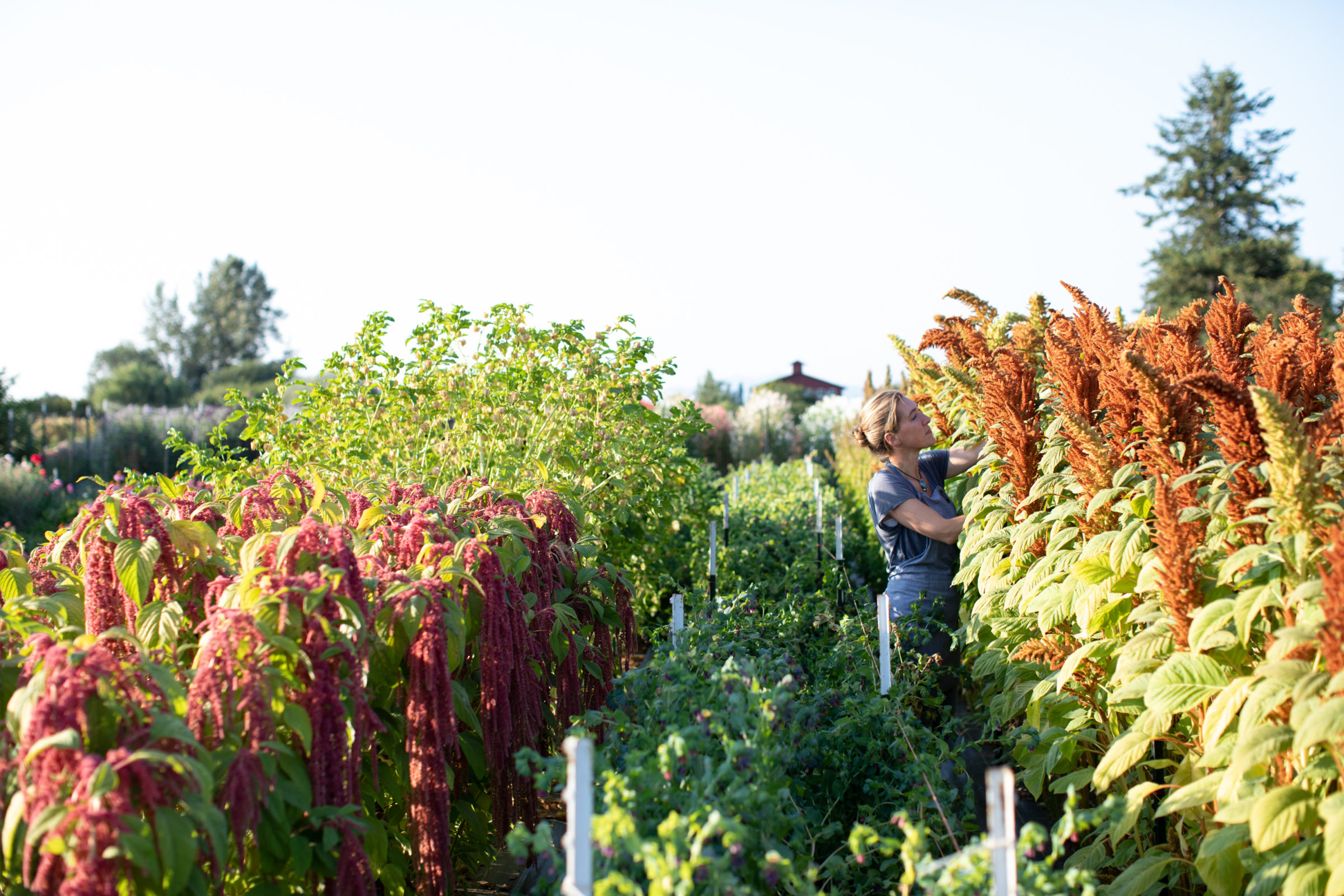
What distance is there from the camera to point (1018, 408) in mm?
2770

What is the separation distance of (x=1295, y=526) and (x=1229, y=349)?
1020 millimetres

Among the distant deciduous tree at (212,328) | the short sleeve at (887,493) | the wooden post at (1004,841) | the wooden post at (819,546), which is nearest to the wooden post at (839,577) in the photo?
the wooden post at (819,546)

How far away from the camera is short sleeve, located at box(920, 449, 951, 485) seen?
371 cm

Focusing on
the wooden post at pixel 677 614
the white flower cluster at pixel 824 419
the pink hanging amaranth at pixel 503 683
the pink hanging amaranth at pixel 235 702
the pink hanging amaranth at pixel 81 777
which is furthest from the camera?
the white flower cluster at pixel 824 419

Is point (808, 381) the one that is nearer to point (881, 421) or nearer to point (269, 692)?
point (881, 421)

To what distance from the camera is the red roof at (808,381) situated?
148 feet

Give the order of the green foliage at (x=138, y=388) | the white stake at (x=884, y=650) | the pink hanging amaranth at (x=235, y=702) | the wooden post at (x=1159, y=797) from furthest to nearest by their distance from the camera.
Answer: the green foliage at (x=138, y=388)
the white stake at (x=884, y=650)
the wooden post at (x=1159, y=797)
the pink hanging amaranth at (x=235, y=702)

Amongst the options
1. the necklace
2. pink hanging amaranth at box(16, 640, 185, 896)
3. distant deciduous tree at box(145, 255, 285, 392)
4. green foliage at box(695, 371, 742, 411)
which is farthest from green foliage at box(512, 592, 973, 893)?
distant deciduous tree at box(145, 255, 285, 392)

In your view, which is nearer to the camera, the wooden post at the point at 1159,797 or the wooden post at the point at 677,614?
Answer: the wooden post at the point at 1159,797

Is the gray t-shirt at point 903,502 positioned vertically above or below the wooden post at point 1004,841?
above

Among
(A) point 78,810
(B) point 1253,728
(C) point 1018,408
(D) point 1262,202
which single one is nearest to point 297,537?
(A) point 78,810

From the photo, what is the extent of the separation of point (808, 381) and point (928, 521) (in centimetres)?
4500

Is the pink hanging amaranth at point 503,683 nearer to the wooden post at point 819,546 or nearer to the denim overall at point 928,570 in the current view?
the denim overall at point 928,570

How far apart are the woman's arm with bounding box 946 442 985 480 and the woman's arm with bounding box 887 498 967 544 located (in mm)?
284
